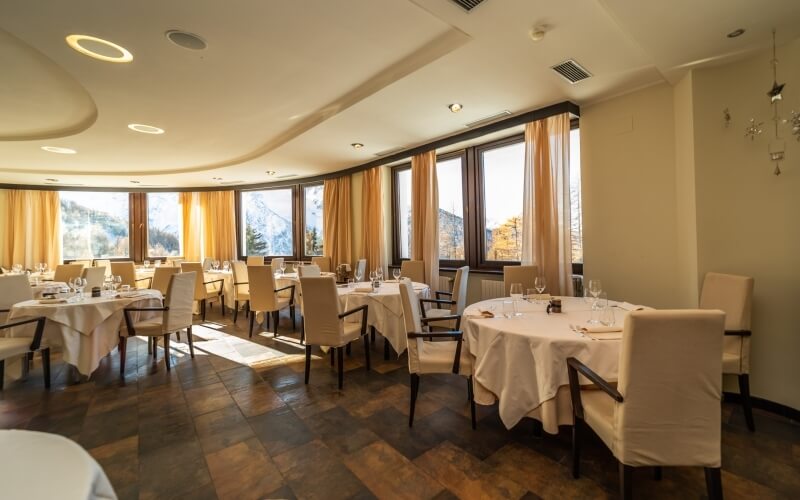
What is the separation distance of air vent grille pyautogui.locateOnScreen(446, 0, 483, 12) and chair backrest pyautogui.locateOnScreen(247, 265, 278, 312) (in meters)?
3.69

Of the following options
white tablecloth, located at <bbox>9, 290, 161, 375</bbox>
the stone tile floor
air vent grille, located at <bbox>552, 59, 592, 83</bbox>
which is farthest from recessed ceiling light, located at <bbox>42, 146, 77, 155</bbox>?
air vent grille, located at <bbox>552, 59, 592, 83</bbox>

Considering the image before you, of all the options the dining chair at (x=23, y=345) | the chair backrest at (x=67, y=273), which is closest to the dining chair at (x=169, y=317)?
the dining chair at (x=23, y=345)

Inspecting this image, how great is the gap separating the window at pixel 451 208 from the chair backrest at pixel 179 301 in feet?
11.4

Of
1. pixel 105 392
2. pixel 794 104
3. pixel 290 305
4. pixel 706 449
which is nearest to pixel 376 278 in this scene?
pixel 290 305

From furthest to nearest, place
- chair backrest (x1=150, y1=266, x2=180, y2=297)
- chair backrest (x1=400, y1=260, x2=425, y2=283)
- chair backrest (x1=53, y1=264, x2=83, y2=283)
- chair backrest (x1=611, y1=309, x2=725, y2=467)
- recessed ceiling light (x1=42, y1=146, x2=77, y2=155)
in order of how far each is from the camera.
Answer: chair backrest (x1=53, y1=264, x2=83, y2=283), recessed ceiling light (x1=42, y1=146, x2=77, y2=155), chair backrest (x1=150, y1=266, x2=180, y2=297), chair backrest (x1=400, y1=260, x2=425, y2=283), chair backrest (x1=611, y1=309, x2=725, y2=467)

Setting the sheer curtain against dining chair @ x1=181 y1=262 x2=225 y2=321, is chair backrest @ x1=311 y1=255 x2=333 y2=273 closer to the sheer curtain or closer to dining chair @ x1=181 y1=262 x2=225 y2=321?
dining chair @ x1=181 y1=262 x2=225 y2=321

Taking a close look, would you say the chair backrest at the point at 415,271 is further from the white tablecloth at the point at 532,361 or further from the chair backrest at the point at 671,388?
the chair backrest at the point at 671,388

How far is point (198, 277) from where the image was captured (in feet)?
18.5

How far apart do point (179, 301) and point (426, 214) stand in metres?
3.45

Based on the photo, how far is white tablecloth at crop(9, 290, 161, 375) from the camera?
10.2 ft

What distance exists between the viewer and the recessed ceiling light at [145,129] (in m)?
4.54

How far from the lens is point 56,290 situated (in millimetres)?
3818

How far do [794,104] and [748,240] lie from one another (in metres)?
1.02

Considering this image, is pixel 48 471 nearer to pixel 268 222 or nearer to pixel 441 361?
pixel 441 361
